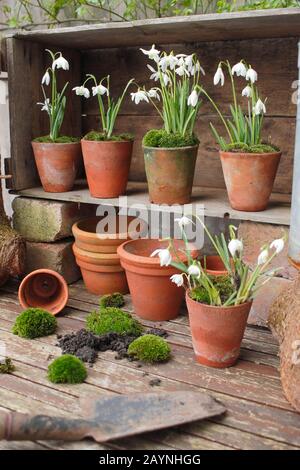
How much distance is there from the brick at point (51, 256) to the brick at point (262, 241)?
100 cm

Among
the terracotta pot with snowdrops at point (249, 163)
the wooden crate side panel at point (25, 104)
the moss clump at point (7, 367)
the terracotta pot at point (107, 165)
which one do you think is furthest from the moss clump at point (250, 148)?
the moss clump at point (7, 367)

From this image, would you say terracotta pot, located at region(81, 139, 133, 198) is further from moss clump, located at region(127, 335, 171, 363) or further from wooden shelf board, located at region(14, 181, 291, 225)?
moss clump, located at region(127, 335, 171, 363)

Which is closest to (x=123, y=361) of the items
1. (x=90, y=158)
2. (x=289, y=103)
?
(x=90, y=158)

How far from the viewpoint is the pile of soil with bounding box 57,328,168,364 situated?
204 centimetres

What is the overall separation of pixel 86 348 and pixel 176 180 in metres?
0.84

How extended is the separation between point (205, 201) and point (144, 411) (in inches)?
44.4

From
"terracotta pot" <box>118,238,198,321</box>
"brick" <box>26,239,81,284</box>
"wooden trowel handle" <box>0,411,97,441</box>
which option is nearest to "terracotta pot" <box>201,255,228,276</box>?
"terracotta pot" <box>118,238,198,321</box>

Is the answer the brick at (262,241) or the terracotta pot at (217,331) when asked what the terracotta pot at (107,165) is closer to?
the brick at (262,241)

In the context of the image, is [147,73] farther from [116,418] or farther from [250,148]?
[116,418]

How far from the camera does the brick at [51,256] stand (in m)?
2.74

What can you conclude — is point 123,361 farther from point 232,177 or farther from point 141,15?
point 141,15

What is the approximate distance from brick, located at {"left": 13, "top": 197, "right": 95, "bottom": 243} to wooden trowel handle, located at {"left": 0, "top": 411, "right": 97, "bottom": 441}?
1350 millimetres

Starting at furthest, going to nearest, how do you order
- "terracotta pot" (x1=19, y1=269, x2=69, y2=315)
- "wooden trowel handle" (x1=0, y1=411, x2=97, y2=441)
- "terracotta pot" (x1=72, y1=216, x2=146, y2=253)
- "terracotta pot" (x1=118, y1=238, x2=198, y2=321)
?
"terracotta pot" (x1=72, y1=216, x2=146, y2=253), "terracotta pot" (x1=19, y1=269, x2=69, y2=315), "terracotta pot" (x1=118, y1=238, x2=198, y2=321), "wooden trowel handle" (x1=0, y1=411, x2=97, y2=441)

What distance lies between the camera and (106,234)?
102 inches
